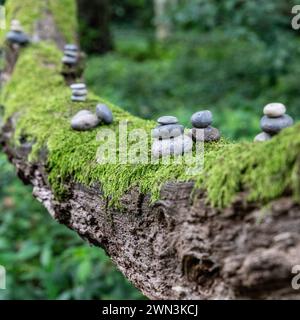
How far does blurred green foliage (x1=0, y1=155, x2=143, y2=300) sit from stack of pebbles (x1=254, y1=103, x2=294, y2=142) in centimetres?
255

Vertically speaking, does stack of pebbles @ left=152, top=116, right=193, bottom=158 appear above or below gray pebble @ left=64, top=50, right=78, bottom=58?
below

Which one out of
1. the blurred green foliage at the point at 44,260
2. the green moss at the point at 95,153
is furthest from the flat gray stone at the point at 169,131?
the blurred green foliage at the point at 44,260

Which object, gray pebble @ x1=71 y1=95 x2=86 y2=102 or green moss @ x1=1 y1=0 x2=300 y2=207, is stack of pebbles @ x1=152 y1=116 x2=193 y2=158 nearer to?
green moss @ x1=1 y1=0 x2=300 y2=207

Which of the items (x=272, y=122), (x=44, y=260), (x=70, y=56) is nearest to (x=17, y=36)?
(x=70, y=56)

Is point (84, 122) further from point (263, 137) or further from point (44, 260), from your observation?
point (44, 260)

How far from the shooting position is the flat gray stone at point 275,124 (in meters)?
1.37

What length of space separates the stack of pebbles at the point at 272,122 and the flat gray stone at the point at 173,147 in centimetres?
28

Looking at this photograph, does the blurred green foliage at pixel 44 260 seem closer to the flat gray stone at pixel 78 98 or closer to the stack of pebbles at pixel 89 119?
the flat gray stone at pixel 78 98

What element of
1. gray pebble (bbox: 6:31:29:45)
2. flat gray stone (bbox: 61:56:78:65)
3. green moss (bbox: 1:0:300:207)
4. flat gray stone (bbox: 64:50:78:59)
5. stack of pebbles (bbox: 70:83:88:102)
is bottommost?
green moss (bbox: 1:0:300:207)

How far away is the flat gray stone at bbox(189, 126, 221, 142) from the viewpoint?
65.9 inches

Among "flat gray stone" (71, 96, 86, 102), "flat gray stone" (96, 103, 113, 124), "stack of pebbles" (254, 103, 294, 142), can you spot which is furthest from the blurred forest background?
"stack of pebbles" (254, 103, 294, 142)

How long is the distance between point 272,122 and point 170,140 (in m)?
0.38
